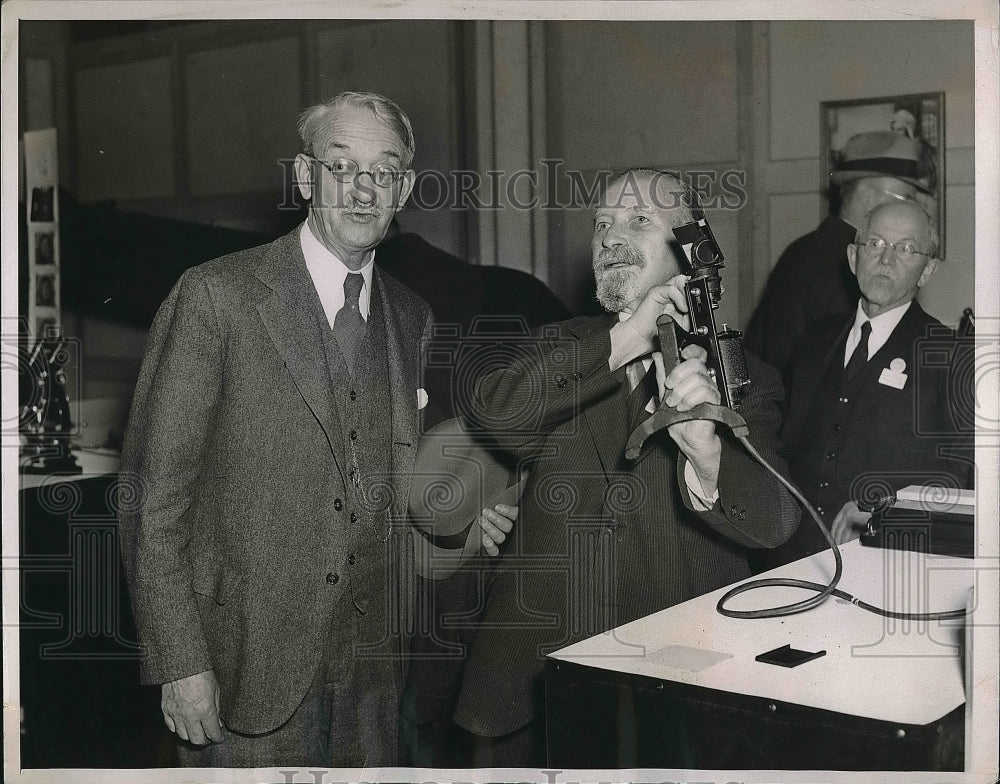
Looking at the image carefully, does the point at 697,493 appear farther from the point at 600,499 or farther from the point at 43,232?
the point at 43,232

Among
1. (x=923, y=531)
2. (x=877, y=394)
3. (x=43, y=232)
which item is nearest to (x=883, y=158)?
(x=877, y=394)

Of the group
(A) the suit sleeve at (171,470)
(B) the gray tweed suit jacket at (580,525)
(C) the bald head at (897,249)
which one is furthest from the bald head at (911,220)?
(A) the suit sleeve at (171,470)

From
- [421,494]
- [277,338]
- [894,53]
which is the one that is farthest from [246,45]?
[894,53]

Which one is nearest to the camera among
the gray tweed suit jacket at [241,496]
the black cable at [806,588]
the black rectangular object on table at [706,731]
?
the black rectangular object on table at [706,731]

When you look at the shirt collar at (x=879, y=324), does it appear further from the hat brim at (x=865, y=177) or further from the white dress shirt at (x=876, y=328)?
the hat brim at (x=865, y=177)

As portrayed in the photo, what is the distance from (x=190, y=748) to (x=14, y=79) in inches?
54.5

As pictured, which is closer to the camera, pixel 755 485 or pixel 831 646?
pixel 831 646

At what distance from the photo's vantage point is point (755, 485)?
71.5 inches

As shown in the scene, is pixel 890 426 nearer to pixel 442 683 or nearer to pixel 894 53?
pixel 894 53

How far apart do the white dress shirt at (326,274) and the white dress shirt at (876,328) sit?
3.20ft

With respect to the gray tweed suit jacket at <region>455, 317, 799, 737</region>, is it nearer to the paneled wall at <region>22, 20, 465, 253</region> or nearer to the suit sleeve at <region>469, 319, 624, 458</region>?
the suit sleeve at <region>469, 319, 624, 458</region>

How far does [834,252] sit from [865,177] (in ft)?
0.51

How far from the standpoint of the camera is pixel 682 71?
6.21 feet

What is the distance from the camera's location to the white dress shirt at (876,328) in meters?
1.89
